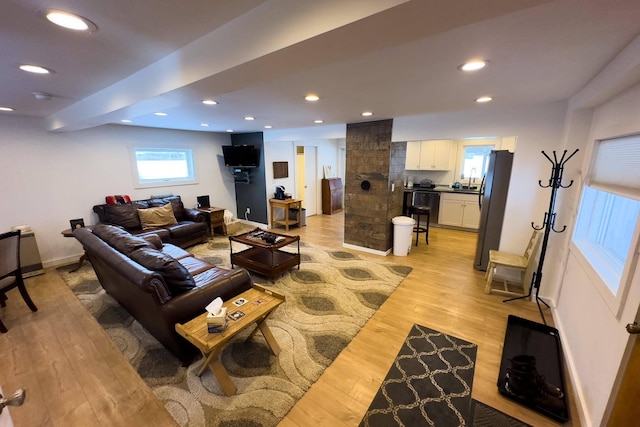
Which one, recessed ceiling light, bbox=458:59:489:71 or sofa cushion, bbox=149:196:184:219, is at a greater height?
recessed ceiling light, bbox=458:59:489:71

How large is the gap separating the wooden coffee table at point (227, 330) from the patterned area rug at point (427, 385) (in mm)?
940

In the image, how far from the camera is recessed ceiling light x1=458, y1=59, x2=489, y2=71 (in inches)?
61.4

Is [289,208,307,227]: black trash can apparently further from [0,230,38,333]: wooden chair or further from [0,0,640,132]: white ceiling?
[0,230,38,333]: wooden chair

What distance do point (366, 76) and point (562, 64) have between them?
126 centimetres

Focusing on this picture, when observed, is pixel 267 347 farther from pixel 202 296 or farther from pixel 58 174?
pixel 58 174

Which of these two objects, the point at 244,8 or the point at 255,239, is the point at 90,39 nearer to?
the point at 244,8

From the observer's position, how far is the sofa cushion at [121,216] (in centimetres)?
416

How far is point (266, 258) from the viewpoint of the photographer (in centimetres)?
370

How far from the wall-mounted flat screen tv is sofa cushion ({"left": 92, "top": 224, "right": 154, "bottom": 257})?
3.41 meters

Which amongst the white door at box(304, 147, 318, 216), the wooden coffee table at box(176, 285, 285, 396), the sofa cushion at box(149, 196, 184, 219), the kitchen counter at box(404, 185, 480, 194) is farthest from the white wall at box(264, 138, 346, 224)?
the wooden coffee table at box(176, 285, 285, 396)

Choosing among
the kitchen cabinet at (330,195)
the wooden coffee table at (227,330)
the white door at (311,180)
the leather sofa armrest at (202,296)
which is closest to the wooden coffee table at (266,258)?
the leather sofa armrest at (202,296)

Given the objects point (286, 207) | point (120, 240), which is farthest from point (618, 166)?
point (286, 207)

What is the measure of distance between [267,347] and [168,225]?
11.3ft

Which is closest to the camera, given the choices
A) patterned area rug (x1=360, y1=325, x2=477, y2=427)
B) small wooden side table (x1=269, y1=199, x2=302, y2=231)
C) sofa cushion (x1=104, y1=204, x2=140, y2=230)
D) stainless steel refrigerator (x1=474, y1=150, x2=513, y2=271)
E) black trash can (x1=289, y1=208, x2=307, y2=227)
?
patterned area rug (x1=360, y1=325, x2=477, y2=427)
